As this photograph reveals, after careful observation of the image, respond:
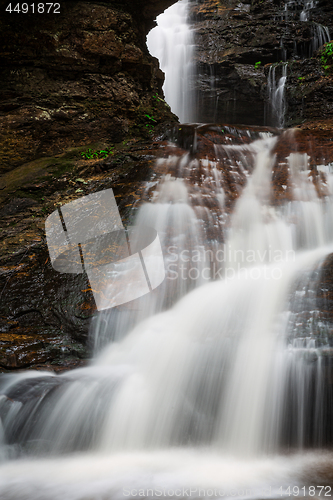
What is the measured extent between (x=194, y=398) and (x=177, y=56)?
11094 mm

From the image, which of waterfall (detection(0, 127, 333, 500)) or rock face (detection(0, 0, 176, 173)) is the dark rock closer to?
rock face (detection(0, 0, 176, 173))

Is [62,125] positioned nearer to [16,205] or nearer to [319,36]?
[16,205]

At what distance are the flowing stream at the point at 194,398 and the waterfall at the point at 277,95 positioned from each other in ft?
19.9

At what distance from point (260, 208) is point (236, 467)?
3154 millimetres

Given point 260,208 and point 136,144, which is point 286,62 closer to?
point 136,144

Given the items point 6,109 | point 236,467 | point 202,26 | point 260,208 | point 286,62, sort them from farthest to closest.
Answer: point 202,26, point 286,62, point 6,109, point 260,208, point 236,467

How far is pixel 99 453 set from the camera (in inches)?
88.3

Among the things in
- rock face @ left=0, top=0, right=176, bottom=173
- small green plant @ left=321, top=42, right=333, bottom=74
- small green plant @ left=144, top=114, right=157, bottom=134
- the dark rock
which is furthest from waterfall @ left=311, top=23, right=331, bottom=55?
the dark rock

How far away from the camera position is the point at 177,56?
10648 mm

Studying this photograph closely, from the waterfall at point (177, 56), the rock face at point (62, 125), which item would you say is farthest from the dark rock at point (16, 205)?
the waterfall at point (177, 56)

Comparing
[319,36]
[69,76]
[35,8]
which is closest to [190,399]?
[69,76]

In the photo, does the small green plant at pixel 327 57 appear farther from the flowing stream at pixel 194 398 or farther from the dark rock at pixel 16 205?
the dark rock at pixel 16 205

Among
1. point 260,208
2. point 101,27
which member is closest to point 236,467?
point 260,208

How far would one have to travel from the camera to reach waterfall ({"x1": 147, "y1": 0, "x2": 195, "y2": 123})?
33.2 feet
